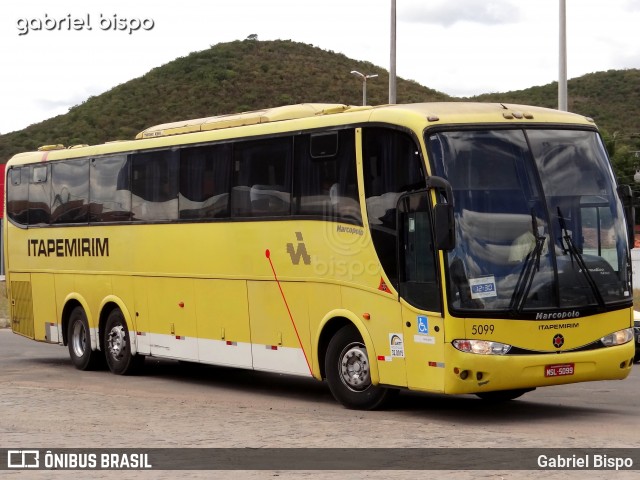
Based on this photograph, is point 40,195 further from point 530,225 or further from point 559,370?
point 559,370

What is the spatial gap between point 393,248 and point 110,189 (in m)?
7.50

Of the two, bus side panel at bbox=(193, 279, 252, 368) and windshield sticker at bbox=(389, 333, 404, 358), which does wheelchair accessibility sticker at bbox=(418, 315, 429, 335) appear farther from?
bus side panel at bbox=(193, 279, 252, 368)

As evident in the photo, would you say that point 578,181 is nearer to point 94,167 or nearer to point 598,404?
point 598,404

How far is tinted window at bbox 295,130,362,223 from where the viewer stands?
1518cm

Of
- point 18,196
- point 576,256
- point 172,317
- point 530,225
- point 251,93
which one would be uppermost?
point 251,93

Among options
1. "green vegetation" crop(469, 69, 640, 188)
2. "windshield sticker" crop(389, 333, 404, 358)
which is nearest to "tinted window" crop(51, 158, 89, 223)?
"windshield sticker" crop(389, 333, 404, 358)

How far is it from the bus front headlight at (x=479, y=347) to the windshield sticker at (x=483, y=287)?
48cm

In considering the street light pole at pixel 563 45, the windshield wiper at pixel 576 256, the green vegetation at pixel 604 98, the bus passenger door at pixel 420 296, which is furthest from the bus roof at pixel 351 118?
the green vegetation at pixel 604 98

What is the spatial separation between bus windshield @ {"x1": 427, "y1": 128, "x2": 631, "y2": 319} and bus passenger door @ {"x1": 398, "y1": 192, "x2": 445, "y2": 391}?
0.32 meters

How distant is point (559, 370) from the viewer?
45.9 ft

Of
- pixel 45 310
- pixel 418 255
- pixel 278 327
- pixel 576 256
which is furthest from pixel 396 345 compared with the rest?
pixel 45 310

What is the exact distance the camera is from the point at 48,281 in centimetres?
2253

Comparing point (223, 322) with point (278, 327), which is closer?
point (278, 327)

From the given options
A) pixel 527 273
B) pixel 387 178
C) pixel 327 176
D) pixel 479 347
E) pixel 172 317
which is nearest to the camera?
pixel 479 347
